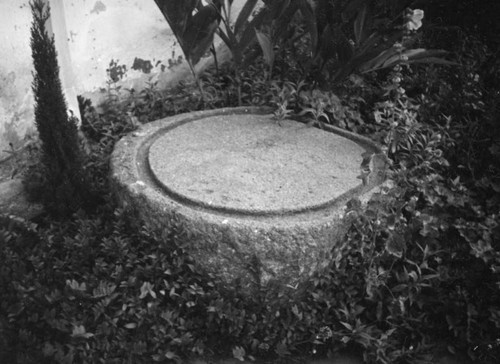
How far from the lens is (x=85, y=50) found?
361 cm

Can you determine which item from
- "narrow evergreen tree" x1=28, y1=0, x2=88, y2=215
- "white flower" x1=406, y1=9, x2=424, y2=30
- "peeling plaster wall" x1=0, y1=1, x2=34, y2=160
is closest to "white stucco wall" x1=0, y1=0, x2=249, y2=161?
"peeling plaster wall" x1=0, y1=1, x2=34, y2=160

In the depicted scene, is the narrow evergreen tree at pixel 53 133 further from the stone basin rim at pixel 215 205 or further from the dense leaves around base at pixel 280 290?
the stone basin rim at pixel 215 205

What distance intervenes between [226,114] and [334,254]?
1.29 m

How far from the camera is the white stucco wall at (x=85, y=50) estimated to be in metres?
3.15

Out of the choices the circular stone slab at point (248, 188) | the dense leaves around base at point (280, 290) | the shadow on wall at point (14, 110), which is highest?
the shadow on wall at point (14, 110)

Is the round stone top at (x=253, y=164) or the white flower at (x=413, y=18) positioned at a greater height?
the white flower at (x=413, y=18)

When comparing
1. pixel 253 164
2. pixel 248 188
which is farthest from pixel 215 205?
pixel 253 164

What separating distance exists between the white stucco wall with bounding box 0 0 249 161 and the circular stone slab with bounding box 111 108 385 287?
24.0 inches

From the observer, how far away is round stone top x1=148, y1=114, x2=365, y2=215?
2.70 metres

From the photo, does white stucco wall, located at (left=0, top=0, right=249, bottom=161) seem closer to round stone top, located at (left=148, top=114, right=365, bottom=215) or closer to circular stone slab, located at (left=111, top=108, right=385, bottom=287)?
circular stone slab, located at (left=111, top=108, right=385, bottom=287)

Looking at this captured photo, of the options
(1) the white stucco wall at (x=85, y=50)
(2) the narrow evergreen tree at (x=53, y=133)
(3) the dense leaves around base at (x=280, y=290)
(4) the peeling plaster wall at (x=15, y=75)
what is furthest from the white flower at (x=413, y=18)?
(4) the peeling plaster wall at (x=15, y=75)

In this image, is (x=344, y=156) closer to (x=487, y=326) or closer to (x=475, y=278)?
(x=475, y=278)

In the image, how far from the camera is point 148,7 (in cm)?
386

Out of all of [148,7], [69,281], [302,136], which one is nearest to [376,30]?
[302,136]
